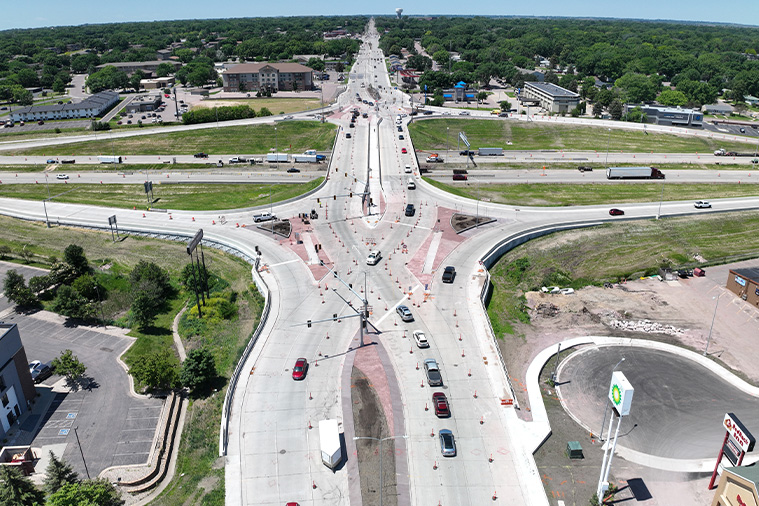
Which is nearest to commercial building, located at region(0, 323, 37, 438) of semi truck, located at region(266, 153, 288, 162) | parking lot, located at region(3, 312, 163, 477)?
parking lot, located at region(3, 312, 163, 477)

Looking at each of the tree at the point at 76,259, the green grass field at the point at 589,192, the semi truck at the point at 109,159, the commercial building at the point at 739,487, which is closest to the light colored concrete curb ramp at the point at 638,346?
the commercial building at the point at 739,487

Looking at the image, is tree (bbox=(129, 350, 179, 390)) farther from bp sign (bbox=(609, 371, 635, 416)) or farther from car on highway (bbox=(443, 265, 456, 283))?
bp sign (bbox=(609, 371, 635, 416))

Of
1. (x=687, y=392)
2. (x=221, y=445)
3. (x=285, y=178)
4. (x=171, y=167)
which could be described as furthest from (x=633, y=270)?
(x=171, y=167)

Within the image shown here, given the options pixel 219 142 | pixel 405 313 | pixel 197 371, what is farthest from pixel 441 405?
pixel 219 142

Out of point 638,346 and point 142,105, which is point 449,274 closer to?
point 638,346

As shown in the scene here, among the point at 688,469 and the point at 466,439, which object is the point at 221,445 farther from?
the point at 688,469
